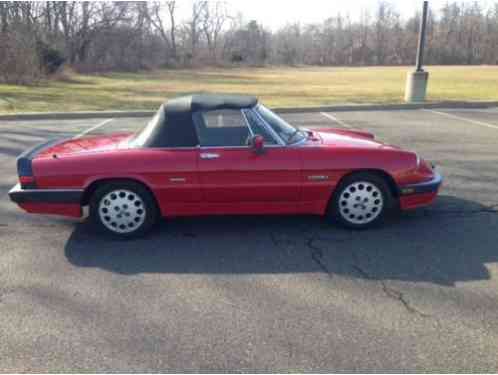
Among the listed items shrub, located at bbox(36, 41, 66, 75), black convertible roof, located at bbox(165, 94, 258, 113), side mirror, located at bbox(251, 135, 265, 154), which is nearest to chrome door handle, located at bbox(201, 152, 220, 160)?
side mirror, located at bbox(251, 135, 265, 154)

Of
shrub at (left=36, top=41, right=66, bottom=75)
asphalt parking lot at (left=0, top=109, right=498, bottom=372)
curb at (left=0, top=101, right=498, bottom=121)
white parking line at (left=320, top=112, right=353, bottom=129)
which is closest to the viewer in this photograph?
asphalt parking lot at (left=0, top=109, right=498, bottom=372)

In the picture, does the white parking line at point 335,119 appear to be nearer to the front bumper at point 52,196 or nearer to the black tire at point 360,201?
the black tire at point 360,201

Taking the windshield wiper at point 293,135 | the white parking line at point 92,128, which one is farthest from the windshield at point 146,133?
the white parking line at point 92,128

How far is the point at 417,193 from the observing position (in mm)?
4633

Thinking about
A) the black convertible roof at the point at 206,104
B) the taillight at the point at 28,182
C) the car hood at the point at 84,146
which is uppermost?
the black convertible roof at the point at 206,104

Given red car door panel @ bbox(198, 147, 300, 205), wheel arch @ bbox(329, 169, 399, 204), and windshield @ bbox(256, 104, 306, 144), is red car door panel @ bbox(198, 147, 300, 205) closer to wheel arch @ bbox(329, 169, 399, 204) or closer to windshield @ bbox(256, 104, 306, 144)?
windshield @ bbox(256, 104, 306, 144)

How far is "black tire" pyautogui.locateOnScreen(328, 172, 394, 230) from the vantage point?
4562 mm

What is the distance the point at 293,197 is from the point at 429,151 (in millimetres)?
5083

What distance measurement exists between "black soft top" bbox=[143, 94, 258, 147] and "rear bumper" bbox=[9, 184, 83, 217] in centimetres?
87

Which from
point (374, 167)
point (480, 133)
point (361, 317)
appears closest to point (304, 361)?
point (361, 317)

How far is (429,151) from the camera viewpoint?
8555 millimetres

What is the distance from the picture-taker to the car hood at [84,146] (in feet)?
15.3

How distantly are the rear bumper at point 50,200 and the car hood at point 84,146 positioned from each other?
0.42 m

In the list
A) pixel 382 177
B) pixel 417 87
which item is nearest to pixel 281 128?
pixel 382 177
